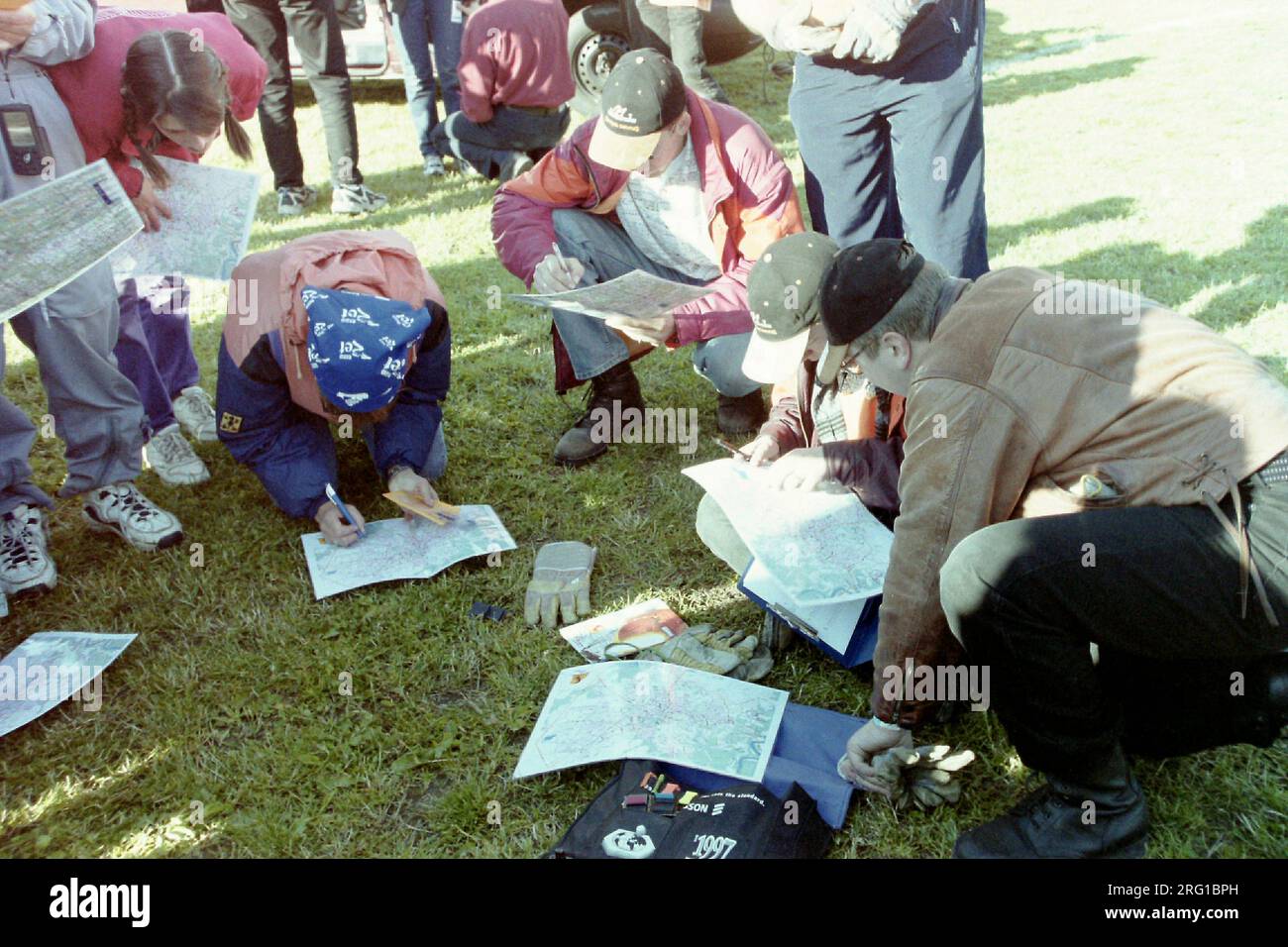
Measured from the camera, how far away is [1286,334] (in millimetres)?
3926

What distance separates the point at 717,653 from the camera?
2.48 meters

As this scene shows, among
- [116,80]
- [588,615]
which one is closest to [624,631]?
[588,615]

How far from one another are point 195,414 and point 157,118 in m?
1.22

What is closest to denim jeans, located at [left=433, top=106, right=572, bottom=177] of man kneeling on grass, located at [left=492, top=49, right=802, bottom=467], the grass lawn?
the grass lawn

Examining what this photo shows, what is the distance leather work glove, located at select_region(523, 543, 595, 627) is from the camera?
2.74m

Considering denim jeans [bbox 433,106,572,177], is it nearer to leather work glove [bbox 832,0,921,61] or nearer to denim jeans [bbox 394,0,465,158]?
denim jeans [bbox 394,0,465,158]

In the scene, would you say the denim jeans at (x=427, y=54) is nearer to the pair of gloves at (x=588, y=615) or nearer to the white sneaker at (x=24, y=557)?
the white sneaker at (x=24, y=557)

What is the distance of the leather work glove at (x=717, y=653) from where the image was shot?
8.04ft

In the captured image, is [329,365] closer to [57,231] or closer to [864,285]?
[57,231]

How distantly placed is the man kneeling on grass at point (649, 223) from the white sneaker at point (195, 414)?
129 centimetres

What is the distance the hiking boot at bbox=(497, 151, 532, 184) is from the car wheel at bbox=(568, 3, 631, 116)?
58.2 inches

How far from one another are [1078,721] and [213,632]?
2.20 metres
